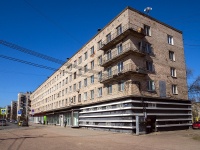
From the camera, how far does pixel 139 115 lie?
2556 centimetres

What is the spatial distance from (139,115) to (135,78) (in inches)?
182

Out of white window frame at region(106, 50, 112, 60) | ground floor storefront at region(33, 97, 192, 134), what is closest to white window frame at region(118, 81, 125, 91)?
ground floor storefront at region(33, 97, 192, 134)

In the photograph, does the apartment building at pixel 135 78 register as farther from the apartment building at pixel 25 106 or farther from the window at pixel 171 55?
the apartment building at pixel 25 106

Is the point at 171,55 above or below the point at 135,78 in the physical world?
above

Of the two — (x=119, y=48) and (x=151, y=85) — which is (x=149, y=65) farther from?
(x=119, y=48)

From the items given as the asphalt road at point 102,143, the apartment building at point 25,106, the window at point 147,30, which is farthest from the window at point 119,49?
the apartment building at point 25,106

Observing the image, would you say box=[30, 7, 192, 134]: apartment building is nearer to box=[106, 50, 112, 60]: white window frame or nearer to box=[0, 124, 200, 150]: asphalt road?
box=[106, 50, 112, 60]: white window frame

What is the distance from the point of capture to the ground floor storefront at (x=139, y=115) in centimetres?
2530

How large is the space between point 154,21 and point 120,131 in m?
16.9

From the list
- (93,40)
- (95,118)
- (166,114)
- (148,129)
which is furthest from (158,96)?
(93,40)

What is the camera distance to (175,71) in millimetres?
32375

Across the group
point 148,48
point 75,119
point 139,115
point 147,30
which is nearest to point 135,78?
point 139,115

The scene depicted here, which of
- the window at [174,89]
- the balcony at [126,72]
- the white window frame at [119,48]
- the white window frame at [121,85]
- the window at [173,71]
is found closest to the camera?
the balcony at [126,72]

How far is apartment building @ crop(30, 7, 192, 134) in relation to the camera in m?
26.5
